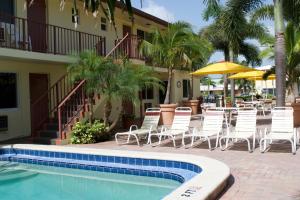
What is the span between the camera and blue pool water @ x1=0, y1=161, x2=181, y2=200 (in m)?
7.58

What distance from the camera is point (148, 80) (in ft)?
46.9

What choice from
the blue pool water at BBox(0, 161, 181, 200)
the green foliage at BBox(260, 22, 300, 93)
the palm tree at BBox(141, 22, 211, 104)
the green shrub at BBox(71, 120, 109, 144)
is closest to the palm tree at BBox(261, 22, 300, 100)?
the green foliage at BBox(260, 22, 300, 93)

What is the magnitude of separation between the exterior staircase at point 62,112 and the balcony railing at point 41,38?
4.18 feet

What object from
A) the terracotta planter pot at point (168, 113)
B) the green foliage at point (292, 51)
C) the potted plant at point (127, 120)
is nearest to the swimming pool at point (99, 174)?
the potted plant at point (127, 120)

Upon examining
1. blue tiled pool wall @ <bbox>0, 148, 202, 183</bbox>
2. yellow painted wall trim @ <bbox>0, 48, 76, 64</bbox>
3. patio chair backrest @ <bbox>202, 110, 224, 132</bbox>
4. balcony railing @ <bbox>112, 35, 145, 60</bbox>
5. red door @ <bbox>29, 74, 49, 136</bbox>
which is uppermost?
balcony railing @ <bbox>112, 35, 145, 60</bbox>

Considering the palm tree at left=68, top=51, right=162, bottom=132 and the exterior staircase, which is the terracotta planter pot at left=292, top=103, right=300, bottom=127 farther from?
the exterior staircase

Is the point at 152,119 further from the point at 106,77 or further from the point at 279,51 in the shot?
the point at 279,51

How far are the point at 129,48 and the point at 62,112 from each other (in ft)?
15.3

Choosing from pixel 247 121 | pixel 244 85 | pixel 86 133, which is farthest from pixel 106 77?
pixel 244 85

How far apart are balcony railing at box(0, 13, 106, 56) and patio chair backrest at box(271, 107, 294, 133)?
22.4ft

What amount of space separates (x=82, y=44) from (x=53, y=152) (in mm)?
7544

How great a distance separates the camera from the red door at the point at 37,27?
15.0 m

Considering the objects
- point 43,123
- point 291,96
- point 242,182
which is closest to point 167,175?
point 242,182

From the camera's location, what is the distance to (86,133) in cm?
1284
